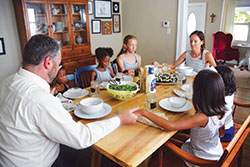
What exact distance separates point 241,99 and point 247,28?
13.0 ft

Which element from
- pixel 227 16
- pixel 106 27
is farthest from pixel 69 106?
pixel 227 16

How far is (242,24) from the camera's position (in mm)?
6488

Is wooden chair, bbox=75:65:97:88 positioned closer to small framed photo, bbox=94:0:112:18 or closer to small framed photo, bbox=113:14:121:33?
small framed photo, bbox=94:0:112:18

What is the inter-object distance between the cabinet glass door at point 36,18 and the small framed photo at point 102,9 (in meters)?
1.24

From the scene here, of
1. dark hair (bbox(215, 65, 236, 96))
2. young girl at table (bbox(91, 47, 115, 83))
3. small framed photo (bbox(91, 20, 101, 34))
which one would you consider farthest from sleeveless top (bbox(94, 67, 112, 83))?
small framed photo (bbox(91, 20, 101, 34))

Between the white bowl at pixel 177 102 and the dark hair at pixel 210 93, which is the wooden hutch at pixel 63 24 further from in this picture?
the dark hair at pixel 210 93

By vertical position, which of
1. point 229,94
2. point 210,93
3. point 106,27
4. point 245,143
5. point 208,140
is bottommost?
point 245,143

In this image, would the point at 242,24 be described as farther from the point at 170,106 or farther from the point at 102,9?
the point at 170,106

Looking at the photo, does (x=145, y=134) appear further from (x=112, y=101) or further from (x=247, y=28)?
(x=247, y=28)

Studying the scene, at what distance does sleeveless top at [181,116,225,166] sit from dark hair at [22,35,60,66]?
40.4 inches

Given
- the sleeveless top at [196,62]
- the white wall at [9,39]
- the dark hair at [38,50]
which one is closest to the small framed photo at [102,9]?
the white wall at [9,39]

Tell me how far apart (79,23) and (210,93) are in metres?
3.14

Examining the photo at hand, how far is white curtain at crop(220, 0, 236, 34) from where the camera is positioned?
20.5 feet

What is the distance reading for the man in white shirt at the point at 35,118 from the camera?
3.12 ft
